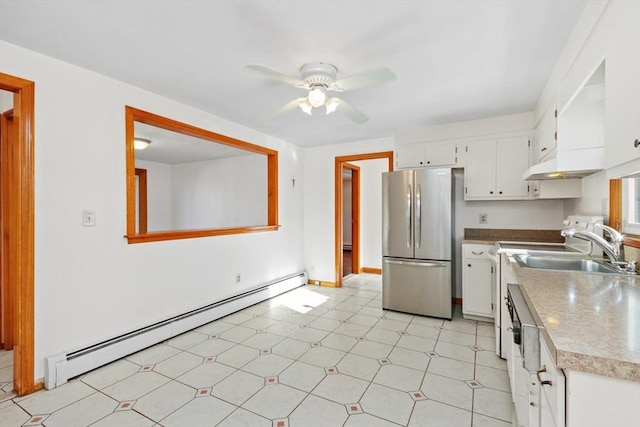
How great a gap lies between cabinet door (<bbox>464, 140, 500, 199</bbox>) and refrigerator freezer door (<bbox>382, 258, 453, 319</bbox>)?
0.91 meters

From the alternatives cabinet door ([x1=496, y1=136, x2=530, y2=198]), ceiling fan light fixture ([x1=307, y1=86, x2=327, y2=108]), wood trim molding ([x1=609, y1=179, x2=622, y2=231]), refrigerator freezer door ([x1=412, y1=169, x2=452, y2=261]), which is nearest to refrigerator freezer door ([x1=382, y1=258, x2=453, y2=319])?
refrigerator freezer door ([x1=412, y1=169, x2=452, y2=261])

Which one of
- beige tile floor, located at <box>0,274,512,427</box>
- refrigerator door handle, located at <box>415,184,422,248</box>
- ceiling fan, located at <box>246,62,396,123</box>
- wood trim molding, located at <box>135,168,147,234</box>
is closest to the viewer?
beige tile floor, located at <box>0,274,512,427</box>

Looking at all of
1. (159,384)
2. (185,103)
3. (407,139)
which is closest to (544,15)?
(407,139)

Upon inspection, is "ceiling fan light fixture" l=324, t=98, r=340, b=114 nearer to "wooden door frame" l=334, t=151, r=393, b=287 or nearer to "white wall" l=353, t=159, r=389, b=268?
"wooden door frame" l=334, t=151, r=393, b=287

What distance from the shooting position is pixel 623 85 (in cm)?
112

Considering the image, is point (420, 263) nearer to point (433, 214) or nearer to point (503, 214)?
point (433, 214)

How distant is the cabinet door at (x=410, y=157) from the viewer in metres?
3.73

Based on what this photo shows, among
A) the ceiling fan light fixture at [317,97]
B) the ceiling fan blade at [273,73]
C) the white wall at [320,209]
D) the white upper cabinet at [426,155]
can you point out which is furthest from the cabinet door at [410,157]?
the ceiling fan blade at [273,73]

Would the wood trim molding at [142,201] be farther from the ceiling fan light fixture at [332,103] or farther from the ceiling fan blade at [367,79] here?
the ceiling fan blade at [367,79]

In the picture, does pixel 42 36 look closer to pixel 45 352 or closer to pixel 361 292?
pixel 45 352

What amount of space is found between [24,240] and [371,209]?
4808 mm

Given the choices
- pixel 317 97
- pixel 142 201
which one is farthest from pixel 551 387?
pixel 142 201

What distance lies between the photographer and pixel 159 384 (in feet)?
6.81

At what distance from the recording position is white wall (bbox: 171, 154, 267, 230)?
5598 mm
